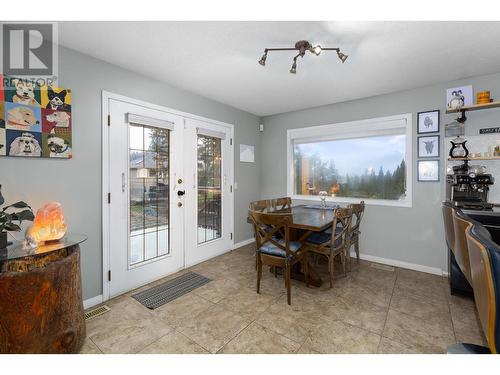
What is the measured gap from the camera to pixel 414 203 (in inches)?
126

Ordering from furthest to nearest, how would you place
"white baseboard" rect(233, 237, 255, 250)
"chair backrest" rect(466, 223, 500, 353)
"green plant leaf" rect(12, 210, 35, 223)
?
"white baseboard" rect(233, 237, 255, 250)
"green plant leaf" rect(12, 210, 35, 223)
"chair backrest" rect(466, 223, 500, 353)

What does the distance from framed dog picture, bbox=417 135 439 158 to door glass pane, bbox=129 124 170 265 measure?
11.3 feet

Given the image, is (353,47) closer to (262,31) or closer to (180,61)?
(262,31)

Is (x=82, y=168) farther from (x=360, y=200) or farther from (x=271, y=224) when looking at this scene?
(x=360, y=200)

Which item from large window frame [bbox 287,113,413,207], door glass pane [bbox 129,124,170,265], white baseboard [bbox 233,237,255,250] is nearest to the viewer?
door glass pane [bbox 129,124,170,265]

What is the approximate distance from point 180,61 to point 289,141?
2.47 meters

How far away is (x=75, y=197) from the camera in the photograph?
2.21 metres

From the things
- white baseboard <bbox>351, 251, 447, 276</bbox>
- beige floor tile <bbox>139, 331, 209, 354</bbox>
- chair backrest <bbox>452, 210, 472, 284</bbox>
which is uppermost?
chair backrest <bbox>452, 210, 472, 284</bbox>

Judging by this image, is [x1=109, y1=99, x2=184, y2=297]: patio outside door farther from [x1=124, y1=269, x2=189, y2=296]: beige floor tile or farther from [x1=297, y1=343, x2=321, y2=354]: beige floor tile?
[x1=297, y1=343, x2=321, y2=354]: beige floor tile

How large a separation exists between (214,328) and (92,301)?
1354mm

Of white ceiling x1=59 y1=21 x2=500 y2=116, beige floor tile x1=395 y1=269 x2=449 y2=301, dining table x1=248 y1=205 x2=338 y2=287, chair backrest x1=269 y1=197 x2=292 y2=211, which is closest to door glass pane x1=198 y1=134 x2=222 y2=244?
white ceiling x1=59 y1=21 x2=500 y2=116

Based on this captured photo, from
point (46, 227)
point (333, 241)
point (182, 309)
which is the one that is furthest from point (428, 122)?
point (46, 227)

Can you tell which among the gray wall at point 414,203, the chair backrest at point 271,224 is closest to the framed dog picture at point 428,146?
the gray wall at point 414,203

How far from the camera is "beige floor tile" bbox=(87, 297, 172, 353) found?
1.75m
